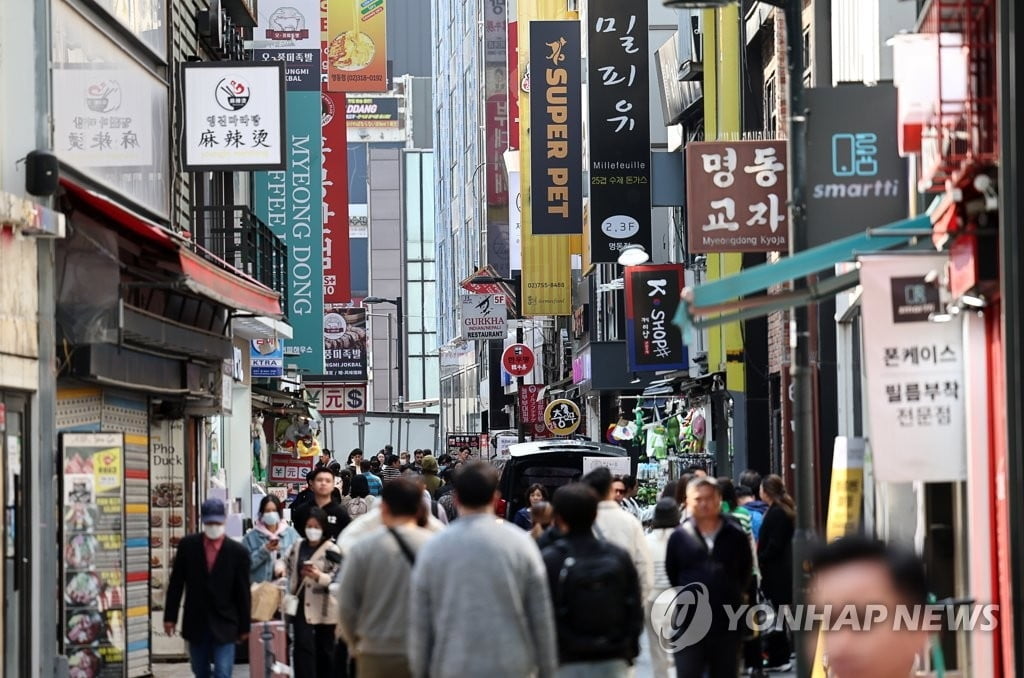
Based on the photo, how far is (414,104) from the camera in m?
185

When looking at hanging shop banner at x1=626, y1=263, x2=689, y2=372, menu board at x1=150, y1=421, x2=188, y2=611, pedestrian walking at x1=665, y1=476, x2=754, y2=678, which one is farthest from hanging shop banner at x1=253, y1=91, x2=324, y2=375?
pedestrian walking at x1=665, y1=476, x2=754, y2=678

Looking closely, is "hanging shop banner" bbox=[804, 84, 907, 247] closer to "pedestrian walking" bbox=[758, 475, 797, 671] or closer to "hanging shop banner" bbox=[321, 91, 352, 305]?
"pedestrian walking" bbox=[758, 475, 797, 671]

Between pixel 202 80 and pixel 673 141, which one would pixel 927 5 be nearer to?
pixel 202 80

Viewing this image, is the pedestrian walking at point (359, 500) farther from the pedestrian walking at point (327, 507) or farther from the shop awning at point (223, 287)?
the pedestrian walking at point (327, 507)

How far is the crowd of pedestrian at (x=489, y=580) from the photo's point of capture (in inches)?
356

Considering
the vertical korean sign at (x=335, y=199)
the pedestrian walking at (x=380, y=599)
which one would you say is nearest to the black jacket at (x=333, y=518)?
the pedestrian walking at (x=380, y=599)

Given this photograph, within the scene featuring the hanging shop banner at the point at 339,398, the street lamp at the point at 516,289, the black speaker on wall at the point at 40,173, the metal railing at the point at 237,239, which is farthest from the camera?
the street lamp at the point at 516,289

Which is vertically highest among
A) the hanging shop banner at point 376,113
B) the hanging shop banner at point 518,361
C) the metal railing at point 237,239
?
the hanging shop banner at point 376,113

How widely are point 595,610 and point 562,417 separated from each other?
123 ft

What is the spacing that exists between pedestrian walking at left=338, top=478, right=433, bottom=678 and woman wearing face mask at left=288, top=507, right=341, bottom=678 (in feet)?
15.0

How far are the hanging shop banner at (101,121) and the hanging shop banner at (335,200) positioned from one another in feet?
58.7

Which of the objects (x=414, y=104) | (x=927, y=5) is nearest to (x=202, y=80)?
(x=927, y=5)

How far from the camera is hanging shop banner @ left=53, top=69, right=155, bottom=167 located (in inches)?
634

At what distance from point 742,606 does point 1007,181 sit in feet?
11.6
